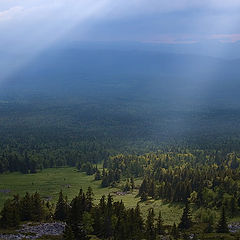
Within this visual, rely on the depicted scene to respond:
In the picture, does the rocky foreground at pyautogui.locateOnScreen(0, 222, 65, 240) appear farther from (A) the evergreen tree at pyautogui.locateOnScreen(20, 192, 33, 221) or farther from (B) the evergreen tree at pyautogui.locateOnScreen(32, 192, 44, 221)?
(A) the evergreen tree at pyautogui.locateOnScreen(20, 192, 33, 221)

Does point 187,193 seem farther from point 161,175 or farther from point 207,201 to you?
point 161,175

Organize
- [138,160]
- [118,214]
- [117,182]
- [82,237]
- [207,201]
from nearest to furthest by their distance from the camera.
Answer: [82,237]
[118,214]
[207,201]
[117,182]
[138,160]

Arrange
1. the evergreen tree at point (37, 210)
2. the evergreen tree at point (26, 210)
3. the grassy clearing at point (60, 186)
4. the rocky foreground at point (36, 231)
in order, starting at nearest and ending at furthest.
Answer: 1. the rocky foreground at point (36, 231)
2. the evergreen tree at point (26, 210)
3. the evergreen tree at point (37, 210)
4. the grassy clearing at point (60, 186)

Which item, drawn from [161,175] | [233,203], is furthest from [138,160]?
[233,203]

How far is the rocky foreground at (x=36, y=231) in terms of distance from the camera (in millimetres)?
65812

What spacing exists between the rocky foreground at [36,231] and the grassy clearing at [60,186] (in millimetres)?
29896

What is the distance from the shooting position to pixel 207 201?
97938 mm

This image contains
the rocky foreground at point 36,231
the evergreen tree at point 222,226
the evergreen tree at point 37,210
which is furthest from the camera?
the evergreen tree at point 37,210

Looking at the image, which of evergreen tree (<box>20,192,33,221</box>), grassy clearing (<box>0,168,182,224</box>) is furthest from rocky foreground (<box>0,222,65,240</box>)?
grassy clearing (<box>0,168,182,224</box>)

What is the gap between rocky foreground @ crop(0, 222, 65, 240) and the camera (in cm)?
6581

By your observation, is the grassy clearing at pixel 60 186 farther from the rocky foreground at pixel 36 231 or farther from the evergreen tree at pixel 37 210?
the rocky foreground at pixel 36 231

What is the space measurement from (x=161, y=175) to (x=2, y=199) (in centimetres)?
5796

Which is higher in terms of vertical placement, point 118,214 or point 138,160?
point 118,214

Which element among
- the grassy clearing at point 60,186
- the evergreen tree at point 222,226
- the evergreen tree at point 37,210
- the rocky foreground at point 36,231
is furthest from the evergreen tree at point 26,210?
the evergreen tree at point 222,226
